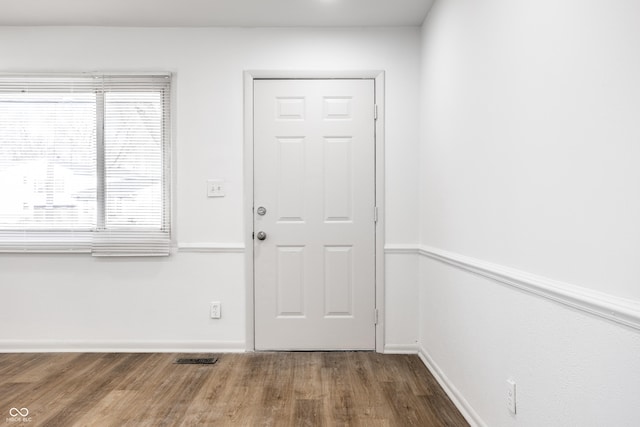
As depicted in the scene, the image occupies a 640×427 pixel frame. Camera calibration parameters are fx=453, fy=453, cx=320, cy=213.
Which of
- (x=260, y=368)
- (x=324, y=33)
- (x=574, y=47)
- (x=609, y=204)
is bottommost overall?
(x=260, y=368)

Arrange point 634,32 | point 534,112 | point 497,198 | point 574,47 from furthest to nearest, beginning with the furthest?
point 497,198 < point 534,112 < point 574,47 < point 634,32

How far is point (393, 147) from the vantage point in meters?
3.37

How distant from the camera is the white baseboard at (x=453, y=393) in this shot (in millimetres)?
2188

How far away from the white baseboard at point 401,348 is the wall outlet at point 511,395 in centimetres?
155

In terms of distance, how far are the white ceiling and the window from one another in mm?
399

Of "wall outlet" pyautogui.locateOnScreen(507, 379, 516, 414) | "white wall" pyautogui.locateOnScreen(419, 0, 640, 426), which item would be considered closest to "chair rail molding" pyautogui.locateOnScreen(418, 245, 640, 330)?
"white wall" pyautogui.locateOnScreen(419, 0, 640, 426)

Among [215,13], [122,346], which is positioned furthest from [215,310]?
[215,13]

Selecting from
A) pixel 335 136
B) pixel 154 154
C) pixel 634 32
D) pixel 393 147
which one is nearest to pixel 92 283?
pixel 154 154

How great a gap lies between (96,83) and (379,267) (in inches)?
98.3

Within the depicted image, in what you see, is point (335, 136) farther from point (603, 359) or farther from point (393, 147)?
point (603, 359)

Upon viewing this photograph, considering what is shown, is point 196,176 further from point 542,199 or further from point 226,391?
point 542,199

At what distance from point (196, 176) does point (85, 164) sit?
2.72ft

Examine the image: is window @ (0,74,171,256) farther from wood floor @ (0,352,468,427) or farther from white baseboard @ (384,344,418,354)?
white baseboard @ (384,344,418,354)

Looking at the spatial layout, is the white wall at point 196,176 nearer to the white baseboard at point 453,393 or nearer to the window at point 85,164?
the window at point 85,164
